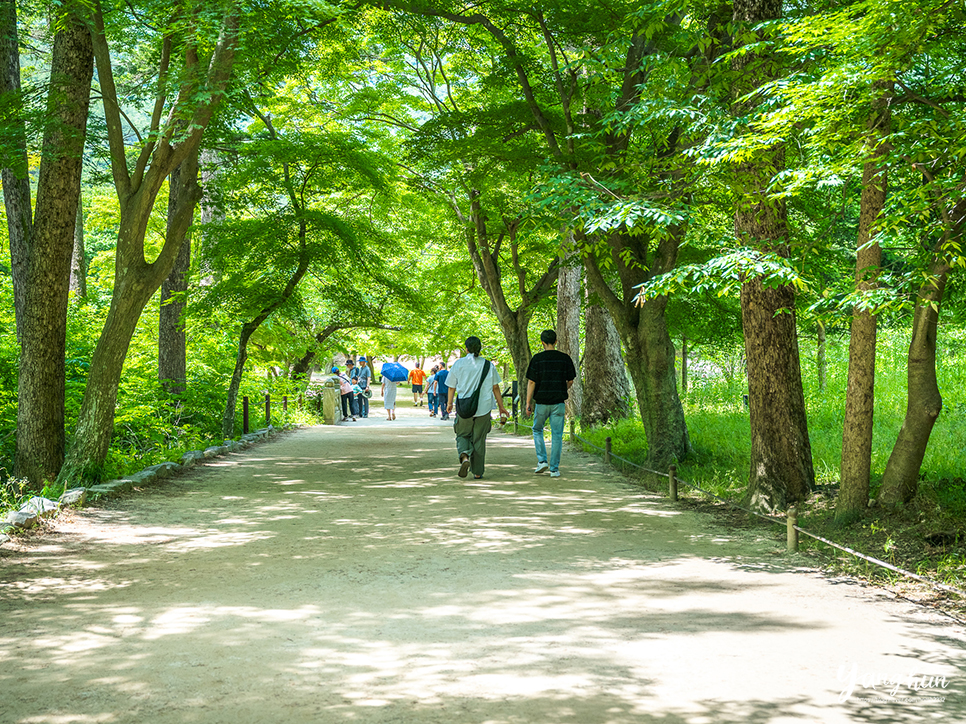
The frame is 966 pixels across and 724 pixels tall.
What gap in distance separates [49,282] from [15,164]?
4.71ft

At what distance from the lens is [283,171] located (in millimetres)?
15836

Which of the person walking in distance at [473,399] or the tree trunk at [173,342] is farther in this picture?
the tree trunk at [173,342]

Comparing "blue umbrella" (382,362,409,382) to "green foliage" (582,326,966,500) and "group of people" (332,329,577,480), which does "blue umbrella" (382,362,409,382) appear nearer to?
"green foliage" (582,326,966,500)

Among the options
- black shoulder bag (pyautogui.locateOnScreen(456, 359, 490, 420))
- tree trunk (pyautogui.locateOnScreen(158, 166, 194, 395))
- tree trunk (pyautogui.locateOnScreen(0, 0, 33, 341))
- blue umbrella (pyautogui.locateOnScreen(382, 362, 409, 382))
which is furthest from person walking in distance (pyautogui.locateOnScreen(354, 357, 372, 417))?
black shoulder bag (pyautogui.locateOnScreen(456, 359, 490, 420))

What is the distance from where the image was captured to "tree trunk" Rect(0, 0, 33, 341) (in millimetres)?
10203

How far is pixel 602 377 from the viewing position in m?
19.9

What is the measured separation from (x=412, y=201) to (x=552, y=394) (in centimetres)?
1084

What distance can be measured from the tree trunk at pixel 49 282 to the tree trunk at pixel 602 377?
1162cm

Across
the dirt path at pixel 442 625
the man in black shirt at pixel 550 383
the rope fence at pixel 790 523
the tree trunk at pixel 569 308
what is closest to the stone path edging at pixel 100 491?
the dirt path at pixel 442 625

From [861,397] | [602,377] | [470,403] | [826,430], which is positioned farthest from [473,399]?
[602,377]

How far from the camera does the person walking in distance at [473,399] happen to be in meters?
11.6

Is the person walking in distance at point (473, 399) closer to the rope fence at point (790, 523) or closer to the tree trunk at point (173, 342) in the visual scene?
the rope fence at point (790, 523)

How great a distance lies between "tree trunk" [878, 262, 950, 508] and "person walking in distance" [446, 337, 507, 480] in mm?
5154

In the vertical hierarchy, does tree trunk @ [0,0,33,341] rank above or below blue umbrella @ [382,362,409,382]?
above
